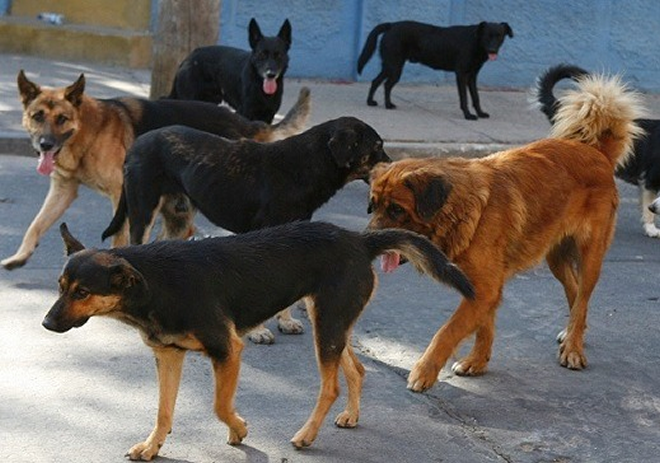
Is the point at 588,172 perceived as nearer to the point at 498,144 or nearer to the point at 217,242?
the point at 217,242

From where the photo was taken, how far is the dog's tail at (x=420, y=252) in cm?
538

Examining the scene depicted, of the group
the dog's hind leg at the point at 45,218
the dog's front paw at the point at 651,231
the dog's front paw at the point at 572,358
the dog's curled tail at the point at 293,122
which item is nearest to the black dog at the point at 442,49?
the dog's front paw at the point at 651,231

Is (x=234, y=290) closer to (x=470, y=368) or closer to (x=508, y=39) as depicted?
(x=470, y=368)

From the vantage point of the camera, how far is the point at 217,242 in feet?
18.1

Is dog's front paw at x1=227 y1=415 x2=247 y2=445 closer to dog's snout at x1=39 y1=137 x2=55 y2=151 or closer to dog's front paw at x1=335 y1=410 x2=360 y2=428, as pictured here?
dog's front paw at x1=335 y1=410 x2=360 y2=428

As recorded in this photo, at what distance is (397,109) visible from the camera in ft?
46.5

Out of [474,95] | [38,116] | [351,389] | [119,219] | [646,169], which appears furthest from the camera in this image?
[474,95]

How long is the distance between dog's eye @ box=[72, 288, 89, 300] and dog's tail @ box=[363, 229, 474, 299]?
52.5 inches

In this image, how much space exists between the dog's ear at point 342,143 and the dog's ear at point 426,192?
1.02 m

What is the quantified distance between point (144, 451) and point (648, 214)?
19.7 ft

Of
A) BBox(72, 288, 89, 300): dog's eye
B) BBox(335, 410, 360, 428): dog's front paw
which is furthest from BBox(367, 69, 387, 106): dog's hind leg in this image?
BBox(72, 288, 89, 300): dog's eye

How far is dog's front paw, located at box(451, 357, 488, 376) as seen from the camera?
257 inches

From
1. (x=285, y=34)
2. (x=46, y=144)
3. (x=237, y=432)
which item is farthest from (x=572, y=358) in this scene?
(x=285, y=34)

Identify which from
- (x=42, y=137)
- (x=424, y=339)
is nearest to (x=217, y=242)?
(x=424, y=339)
